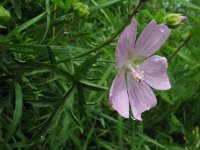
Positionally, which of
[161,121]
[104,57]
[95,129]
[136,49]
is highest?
[136,49]

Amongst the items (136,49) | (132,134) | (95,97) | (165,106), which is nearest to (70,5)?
(136,49)

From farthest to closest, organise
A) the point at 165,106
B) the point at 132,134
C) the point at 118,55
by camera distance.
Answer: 1. the point at 165,106
2. the point at 132,134
3. the point at 118,55

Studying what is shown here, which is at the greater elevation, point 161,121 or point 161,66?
point 161,66

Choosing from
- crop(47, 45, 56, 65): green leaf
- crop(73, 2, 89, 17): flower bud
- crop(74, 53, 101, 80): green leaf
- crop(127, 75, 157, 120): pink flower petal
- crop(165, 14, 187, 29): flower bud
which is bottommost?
crop(127, 75, 157, 120): pink flower petal

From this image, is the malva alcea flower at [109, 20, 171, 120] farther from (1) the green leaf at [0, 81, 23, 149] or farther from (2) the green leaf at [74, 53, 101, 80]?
(1) the green leaf at [0, 81, 23, 149]

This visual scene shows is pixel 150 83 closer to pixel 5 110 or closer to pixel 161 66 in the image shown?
pixel 161 66

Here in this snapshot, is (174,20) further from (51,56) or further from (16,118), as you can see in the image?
(16,118)

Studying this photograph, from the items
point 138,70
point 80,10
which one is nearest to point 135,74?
point 138,70

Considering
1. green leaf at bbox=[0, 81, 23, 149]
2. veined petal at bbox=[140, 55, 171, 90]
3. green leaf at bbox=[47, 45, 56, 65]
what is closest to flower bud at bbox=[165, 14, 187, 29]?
veined petal at bbox=[140, 55, 171, 90]
